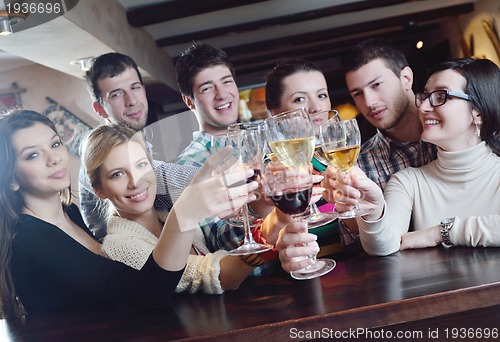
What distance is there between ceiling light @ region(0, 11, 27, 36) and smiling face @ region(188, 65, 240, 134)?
0.38 metres

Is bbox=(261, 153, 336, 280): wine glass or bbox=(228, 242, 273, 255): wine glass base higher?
bbox=(261, 153, 336, 280): wine glass

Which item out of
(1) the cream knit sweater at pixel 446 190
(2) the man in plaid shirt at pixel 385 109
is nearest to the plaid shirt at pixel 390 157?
(2) the man in plaid shirt at pixel 385 109

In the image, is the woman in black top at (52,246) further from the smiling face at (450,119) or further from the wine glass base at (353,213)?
the smiling face at (450,119)

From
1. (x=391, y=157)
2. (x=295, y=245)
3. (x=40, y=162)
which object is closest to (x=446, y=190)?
(x=391, y=157)

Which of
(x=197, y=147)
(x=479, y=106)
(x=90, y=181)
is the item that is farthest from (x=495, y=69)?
(x=90, y=181)

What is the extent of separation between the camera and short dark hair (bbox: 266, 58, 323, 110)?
132 centimetres

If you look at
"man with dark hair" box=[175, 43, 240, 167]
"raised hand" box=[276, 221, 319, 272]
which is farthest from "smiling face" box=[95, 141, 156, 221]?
"raised hand" box=[276, 221, 319, 272]

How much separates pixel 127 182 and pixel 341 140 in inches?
17.8

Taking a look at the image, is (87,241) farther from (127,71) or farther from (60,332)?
(127,71)

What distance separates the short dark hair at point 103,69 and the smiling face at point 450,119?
2.08 feet

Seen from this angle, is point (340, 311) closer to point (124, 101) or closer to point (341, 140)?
point (341, 140)

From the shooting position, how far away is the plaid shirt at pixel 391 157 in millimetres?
1246

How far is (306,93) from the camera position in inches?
50.4

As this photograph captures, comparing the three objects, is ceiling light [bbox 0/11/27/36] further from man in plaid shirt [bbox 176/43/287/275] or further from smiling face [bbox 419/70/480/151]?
smiling face [bbox 419/70/480/151]
